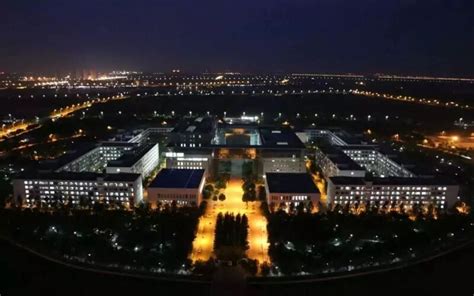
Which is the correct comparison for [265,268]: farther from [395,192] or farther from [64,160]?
[64,160]

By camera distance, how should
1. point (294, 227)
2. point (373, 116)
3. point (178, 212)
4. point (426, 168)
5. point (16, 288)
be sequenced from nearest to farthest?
1. point (16, 288)
2. point (294, 227)
3. point (178, 212)
4. point (426, 168)
5. point (373, 116)

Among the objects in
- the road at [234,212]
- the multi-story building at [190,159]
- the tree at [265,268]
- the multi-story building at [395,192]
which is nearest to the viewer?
the tree at [265,268]

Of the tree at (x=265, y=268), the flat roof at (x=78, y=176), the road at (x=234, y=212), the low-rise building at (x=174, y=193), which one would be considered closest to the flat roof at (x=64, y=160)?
the flat roof at (x=78, y=176)

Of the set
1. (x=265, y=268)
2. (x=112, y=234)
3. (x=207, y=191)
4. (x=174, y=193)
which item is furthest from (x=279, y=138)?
(x=265, y=268)

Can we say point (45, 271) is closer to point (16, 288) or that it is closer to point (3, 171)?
point (16, 288)

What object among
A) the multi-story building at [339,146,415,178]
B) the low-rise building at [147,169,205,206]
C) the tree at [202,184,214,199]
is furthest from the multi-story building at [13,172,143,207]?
the multi-story building at [339,146,415,178]

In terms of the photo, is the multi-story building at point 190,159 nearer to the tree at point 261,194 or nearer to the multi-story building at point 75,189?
the tree at point 261,194

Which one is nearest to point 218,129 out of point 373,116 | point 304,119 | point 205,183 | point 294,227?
point 205,183
